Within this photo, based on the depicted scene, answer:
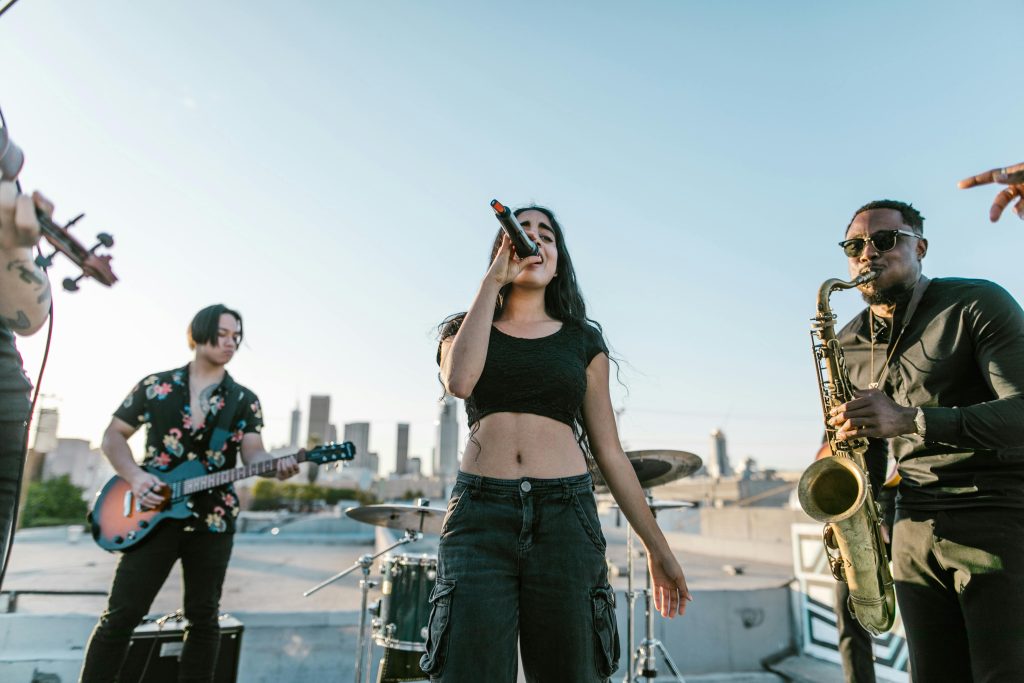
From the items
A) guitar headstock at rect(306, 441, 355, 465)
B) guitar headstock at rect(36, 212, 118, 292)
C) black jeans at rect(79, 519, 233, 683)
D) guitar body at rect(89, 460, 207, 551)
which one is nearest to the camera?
guitar headstock at rect(36, 212, 118, 292)

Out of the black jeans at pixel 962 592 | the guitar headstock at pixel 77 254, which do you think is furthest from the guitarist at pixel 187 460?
the black jeans at pixel 962 592

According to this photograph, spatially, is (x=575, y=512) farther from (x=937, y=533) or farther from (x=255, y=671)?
(x=255, y=671)

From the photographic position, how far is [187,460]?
4.01 metres

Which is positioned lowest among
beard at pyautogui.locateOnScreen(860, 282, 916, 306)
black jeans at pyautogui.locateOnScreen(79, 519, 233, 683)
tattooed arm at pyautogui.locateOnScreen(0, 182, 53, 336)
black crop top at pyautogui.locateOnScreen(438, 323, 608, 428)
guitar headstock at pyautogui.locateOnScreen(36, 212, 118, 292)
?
black jeans at pyautogui.locateOnScreen(79, 519, 233, 683)

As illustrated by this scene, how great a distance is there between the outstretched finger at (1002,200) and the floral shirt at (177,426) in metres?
4.05

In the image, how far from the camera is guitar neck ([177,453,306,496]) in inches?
151

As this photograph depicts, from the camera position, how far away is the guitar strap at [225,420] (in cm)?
408

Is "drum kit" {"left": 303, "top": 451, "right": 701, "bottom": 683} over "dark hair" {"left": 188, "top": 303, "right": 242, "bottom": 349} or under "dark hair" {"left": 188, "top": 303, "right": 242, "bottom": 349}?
under

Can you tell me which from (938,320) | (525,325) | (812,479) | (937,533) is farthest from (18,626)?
(938,320)

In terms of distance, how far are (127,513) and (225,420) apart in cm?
75

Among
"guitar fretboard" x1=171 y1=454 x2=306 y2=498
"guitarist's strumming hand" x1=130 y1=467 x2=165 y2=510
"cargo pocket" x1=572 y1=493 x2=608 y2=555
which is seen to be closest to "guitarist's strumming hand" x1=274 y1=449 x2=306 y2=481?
"guitar fretboard" x1=171 y1=454 x2=306 y2=498

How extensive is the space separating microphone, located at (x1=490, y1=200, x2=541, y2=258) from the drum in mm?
2582

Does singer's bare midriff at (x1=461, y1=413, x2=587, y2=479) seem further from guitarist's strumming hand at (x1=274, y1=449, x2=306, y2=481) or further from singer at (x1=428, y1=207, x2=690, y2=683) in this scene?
guitarist's strumming hand at (x1=274, y1=449, x2=306, y2=481)

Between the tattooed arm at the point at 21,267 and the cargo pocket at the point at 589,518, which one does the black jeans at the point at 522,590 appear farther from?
the tattooed arm at the point at 21,267
